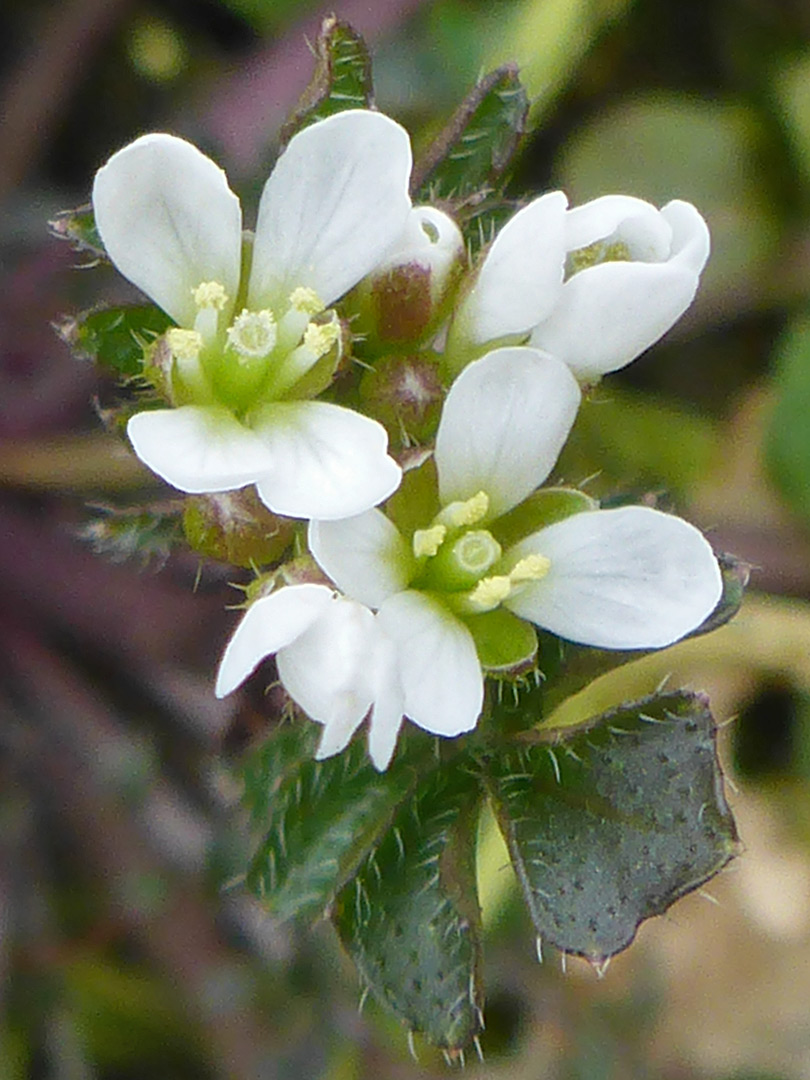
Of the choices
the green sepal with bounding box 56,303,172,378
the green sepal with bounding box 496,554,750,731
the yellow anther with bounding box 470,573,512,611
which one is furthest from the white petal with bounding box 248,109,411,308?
the green sepal with bounding box 496,554,750,731

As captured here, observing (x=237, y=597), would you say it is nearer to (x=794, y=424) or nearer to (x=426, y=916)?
(x=426, y=916)

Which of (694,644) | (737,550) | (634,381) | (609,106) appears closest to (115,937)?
(694,644)

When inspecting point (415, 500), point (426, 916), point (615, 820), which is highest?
point (415, 500)

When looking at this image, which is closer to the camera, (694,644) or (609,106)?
(694,644)

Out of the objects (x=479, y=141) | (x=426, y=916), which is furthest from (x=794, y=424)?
(x=426, y=916)

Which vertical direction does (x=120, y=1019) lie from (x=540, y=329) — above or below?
below

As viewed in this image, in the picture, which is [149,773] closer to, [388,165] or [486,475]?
[486,475]
